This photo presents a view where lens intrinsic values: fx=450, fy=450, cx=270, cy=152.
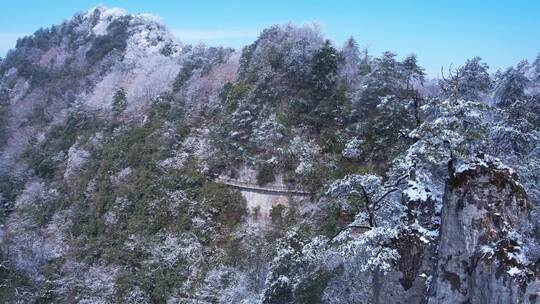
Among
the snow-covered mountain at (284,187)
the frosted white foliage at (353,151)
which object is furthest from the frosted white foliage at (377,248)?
the frosted white foliage at (353,151)

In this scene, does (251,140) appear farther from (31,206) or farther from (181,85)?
(31,206)

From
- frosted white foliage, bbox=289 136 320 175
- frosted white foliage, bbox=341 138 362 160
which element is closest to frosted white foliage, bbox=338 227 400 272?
frosted white foliage, bbox=289 136 320 175

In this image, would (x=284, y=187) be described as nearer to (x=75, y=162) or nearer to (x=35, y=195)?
(x=75, y=162)

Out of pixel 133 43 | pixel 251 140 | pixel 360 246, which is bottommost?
pixel 360 246

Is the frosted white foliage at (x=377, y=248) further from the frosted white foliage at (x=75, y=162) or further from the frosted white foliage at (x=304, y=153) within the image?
the frosted white foliage at (x=75, y=162)

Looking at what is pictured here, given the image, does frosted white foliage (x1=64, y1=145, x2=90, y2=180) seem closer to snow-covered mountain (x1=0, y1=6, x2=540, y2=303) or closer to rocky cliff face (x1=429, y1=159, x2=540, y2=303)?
snow-covered mountain (x1=0, y1=6, x2=540, y2=303)

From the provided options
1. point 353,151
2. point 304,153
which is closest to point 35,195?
point 304,153

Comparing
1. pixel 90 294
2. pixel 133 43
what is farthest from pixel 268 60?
pixel 133 43

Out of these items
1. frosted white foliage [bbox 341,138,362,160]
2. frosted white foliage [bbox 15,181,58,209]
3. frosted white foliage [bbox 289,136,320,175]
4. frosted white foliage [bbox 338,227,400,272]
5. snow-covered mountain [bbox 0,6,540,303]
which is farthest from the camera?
frosted white foliage [bbox 15,181,58,209]

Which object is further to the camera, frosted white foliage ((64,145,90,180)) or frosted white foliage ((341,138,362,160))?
frosted white foliage ((64,145,90,180))

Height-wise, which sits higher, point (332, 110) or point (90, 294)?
point (332, 110)

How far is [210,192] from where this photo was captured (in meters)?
23.0

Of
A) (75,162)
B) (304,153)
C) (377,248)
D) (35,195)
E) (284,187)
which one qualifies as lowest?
(35,195)

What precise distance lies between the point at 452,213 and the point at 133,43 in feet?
156
